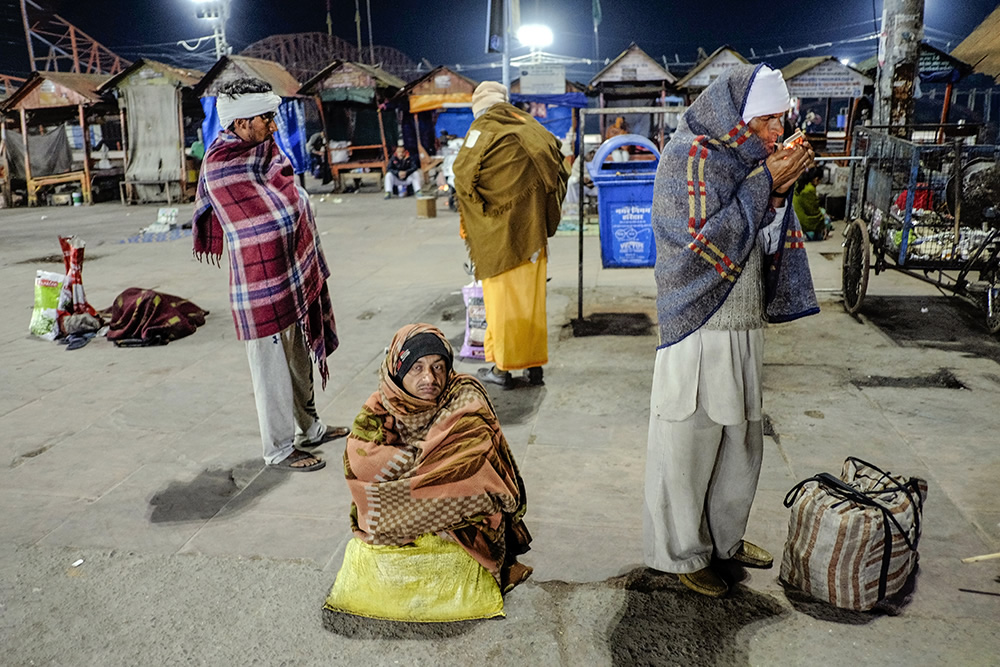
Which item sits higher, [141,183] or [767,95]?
[767,95]

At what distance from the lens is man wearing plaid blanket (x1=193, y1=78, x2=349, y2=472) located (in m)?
3.57

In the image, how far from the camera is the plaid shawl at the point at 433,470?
2.56 meters

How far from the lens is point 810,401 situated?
4.60 meters

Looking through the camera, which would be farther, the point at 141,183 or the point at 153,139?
the point at 153,139

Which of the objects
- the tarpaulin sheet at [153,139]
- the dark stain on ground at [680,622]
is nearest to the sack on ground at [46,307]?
the dark stain on ground at [680,622]

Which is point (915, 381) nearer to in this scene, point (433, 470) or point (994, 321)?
point (994, 321)

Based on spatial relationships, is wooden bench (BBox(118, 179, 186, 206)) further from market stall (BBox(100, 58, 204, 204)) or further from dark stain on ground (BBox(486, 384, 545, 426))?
dark stain on ground (BBox(486, 384, 545, 426))

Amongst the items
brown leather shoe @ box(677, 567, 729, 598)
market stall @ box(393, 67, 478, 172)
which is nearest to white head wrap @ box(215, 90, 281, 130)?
brown leather shoe @ box(677, 567, 729, 598)

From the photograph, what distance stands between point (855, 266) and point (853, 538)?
458cm

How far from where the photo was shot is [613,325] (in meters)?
6.41

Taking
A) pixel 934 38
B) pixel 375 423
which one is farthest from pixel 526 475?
pixel 934 38

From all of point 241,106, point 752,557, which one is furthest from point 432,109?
point 752,557

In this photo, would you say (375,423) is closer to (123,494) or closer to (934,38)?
(123,494)

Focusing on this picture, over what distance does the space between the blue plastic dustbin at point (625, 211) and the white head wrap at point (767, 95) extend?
11.6 ft
